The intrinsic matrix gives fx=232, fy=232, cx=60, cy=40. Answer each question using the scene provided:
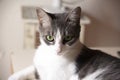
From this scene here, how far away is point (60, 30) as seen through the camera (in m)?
0.83

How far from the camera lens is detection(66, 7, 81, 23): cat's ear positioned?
2.68ft

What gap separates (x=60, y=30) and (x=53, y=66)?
145 mm

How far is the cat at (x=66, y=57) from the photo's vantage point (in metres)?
0.84

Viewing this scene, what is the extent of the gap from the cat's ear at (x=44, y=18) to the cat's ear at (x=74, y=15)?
0.07 m

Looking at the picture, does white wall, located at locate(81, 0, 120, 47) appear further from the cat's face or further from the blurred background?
the cat's face

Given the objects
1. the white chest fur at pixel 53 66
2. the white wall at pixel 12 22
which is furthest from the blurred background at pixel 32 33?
the white chest fur at pixel 53 66

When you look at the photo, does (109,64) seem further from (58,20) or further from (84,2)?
(84,2)

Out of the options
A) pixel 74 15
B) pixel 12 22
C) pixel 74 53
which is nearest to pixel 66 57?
pixel 74 53

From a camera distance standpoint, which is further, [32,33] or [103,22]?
[103,22]

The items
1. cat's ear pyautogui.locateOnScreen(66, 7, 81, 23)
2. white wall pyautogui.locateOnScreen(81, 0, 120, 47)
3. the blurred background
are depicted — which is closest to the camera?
cat's ear pyautogui.locateOnScreen(66, 7, 81, 23)

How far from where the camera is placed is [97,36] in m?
2.00

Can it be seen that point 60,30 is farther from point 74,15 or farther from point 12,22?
point 12,22

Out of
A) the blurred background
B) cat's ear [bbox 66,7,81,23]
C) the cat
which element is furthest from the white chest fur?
the blurred background

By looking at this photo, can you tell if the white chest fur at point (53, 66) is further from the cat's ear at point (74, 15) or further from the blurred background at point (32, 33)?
the blurred background at point (32, 33)
